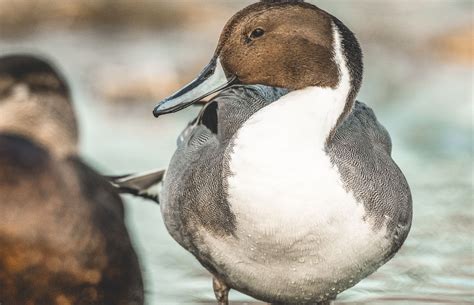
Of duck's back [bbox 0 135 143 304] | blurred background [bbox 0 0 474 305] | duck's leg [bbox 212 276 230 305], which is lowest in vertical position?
blurred background [bbox 0 0 474 305]

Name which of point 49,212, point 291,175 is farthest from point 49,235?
point 291,175

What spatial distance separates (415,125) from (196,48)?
332 centimetres

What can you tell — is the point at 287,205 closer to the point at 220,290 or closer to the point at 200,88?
the point at 200,88

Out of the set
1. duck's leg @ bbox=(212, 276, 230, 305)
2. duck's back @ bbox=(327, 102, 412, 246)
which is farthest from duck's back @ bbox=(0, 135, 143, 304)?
duck's back @ bbox=(327, 102, 412, 246)

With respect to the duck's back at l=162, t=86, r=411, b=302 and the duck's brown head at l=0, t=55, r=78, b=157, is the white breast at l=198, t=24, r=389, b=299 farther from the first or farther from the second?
the duck's brown head at l=0, t=55, r=78, b=157

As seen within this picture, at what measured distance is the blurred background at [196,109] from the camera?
6609 millimetres

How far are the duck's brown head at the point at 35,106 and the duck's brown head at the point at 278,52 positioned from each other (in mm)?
414

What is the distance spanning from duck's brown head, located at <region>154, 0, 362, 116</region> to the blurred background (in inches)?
37.1

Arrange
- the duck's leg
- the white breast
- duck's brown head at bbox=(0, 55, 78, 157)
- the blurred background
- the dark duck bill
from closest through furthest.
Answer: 1. the white breast
2. duck's brown head at bbox=(0, 55, 78, 157)
3. the dark duck bill
4. the duck's leg
5. the blurred background

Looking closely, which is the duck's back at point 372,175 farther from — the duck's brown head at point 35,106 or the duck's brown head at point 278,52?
the duck's brown head at point 35,106

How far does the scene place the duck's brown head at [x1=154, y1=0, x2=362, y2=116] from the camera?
16.2ft

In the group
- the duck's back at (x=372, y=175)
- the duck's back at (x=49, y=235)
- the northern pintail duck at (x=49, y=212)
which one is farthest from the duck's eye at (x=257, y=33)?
the duck's back at (x=49, y=235)

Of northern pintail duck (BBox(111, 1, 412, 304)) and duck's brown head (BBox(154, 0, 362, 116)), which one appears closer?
northern pintail duck (BBox(111, 1, 412, 304))

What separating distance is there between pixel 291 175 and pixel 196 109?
6.05 m
